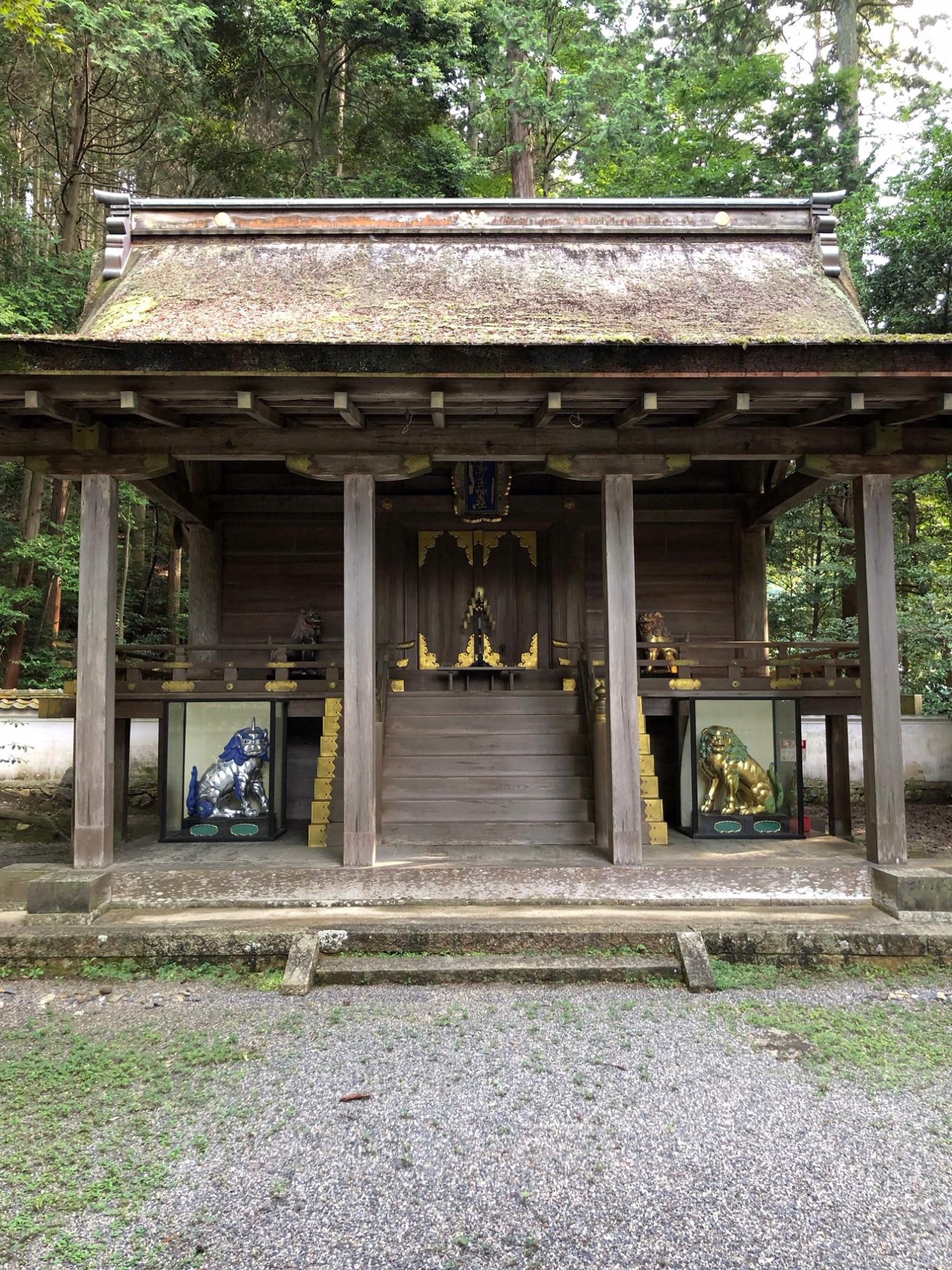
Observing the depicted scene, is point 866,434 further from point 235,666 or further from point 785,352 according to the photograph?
point 235,666

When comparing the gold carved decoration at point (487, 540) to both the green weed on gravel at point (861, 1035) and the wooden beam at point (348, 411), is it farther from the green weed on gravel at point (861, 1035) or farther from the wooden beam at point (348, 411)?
the green weed on gravel at point (861, 1035)

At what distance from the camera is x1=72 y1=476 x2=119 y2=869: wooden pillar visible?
18.0 feet

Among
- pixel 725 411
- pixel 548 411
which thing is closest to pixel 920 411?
pixel 725 411

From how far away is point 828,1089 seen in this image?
338cm

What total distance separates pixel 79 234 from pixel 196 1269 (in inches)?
777

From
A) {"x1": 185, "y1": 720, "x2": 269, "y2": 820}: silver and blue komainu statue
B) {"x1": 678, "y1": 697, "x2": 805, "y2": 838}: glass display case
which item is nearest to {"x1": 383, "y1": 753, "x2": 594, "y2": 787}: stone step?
{"x1": 678, "y1": 697, "x2": 805, "y2": 838}: glass display case

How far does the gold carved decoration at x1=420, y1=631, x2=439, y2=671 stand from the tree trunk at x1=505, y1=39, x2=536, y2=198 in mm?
11037

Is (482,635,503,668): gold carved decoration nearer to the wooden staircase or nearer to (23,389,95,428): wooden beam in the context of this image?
the wooden staircase

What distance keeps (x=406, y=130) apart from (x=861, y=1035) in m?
18.8

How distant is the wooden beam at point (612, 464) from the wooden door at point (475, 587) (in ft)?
11.9

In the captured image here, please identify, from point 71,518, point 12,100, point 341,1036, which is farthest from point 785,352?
point 12,100

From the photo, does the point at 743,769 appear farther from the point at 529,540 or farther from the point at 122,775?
the point at 122,775

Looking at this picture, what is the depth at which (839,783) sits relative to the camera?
7973mm

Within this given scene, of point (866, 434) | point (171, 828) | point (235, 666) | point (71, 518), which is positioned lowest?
point (171, 828)
